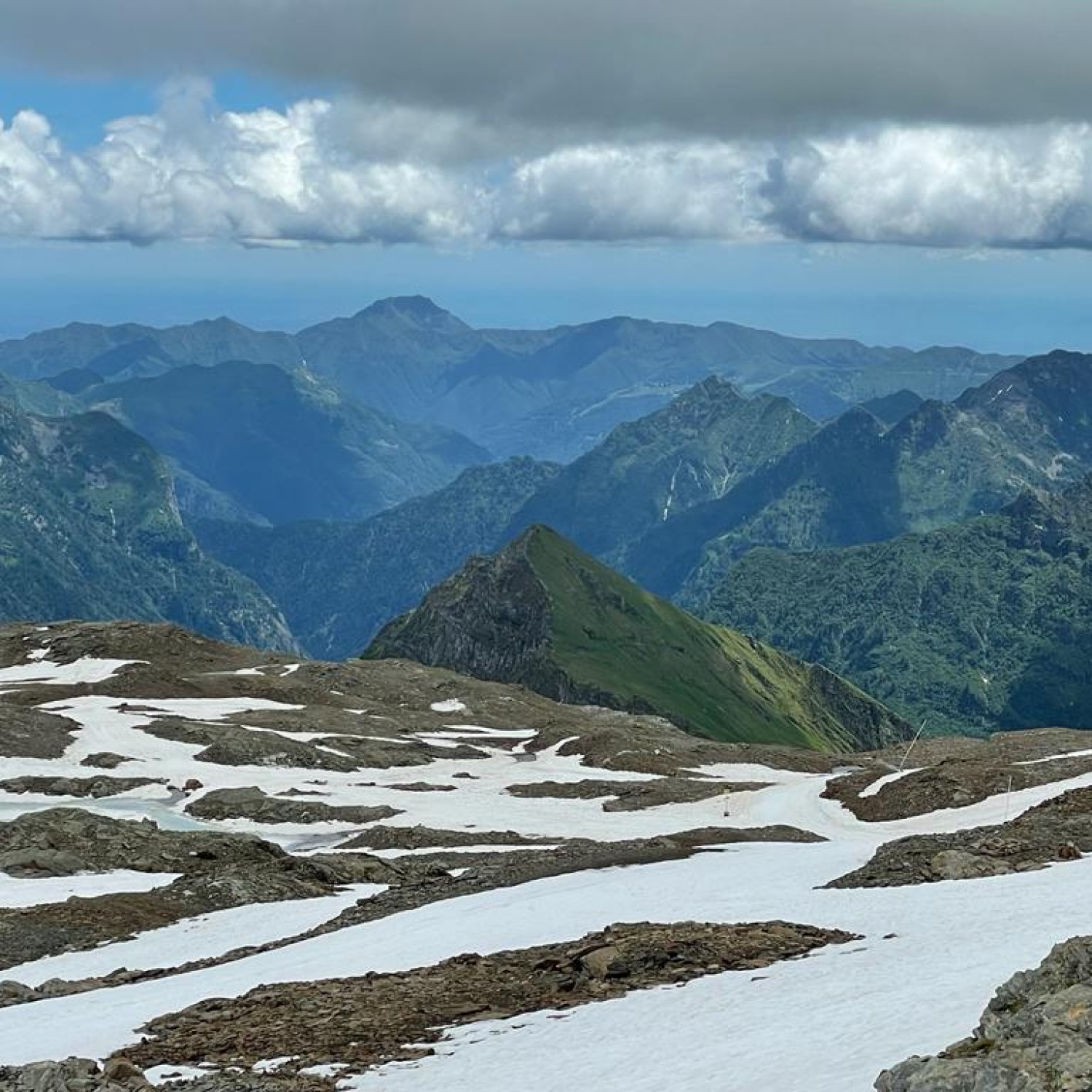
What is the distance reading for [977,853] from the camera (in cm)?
4494

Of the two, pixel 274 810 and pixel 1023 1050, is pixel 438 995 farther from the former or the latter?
pixel 274 810

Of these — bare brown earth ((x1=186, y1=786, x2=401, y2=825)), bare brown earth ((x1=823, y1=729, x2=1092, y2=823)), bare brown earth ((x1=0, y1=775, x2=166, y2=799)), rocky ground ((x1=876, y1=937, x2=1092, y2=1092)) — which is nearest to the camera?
rocky ground ((x1=876, y1=937, x2=1092, y2=1092))

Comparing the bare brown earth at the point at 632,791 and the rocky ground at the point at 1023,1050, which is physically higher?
the rocky ground at the point at 1023,1050

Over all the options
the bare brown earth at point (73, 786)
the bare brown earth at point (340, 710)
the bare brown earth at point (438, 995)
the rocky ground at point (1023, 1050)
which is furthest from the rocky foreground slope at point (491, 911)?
the bare brown earth at point (340, 710)

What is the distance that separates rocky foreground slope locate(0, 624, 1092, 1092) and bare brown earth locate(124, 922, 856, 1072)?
0.11 meters

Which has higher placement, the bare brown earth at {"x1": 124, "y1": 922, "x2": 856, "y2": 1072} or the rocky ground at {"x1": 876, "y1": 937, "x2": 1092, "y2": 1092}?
the rocky ground at {"x1": 876, "y1": 937, "x2": 1092, "y2": 1092}

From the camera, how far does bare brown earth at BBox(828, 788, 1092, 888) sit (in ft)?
141

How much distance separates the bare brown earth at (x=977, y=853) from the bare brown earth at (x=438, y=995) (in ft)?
26.4

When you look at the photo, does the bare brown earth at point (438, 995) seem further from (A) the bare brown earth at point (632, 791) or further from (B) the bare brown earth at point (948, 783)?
(A) the bare brown earth at point (632, 791)

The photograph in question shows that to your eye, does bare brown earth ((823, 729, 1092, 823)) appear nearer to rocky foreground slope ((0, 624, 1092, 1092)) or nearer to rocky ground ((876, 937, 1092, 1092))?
rocky foreground slope ((0, 624, 1092, 1092))

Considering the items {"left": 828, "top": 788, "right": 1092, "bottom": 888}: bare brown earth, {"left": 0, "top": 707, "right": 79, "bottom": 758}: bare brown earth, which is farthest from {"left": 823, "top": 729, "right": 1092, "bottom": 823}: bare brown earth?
{"left": 0, "top": 707, "right": 79, "bottom": 758}: bare brown earth

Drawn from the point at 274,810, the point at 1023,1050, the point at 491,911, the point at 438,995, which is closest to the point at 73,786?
the point at 274,810

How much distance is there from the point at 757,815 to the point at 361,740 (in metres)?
48.7

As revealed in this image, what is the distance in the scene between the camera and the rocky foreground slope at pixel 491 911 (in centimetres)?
2669
